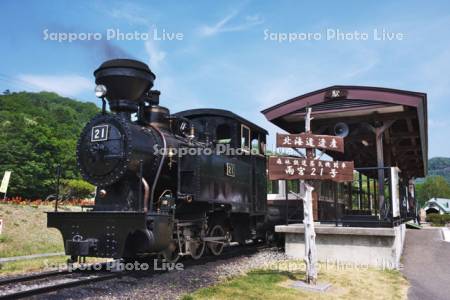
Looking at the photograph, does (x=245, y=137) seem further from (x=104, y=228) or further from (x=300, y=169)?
(x=104, y=228)

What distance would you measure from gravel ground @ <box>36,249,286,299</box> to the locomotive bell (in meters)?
3.74

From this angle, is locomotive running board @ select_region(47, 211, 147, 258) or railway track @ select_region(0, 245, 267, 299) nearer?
railway track @ select_region(0, 245, 267, 299)

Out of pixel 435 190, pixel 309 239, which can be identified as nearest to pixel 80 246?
pixel 309 239

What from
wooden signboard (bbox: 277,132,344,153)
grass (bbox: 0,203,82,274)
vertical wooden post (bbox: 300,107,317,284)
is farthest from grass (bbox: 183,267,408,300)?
grass (bbox: 0,203,82,274)

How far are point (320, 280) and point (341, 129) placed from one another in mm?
4367

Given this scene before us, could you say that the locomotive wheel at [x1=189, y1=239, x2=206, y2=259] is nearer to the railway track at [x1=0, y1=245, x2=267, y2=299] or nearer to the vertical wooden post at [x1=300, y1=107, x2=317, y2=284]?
the railway track at [x1=0, y1=245, x2=267, y2=299]

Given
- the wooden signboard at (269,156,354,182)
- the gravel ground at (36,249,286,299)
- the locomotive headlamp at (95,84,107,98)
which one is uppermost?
the locomotive headlamp at (95,84,107,98)

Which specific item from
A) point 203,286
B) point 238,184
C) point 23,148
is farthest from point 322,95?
point 23,148

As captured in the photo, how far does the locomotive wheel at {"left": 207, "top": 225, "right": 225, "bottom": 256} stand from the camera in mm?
9255

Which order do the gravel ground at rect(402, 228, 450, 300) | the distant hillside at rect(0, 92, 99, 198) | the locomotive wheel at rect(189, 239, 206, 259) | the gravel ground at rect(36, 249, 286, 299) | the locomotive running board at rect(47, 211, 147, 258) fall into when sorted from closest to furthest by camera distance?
the gravel ground at rect(36, 249, 286, 299)
the gravel ground at rect(402, 228, 450, 300)
the locomotive running board at rect(47, 211, 147, 258)
the locomotive wheel at rect(189, 239, 206, 259)
the distant hillside at rect(0, 92, 99, 198)

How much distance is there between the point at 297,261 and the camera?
8820 mm

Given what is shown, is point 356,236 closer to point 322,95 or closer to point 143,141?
point 322,95

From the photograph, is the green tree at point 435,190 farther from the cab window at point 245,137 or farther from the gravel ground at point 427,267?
the cab window at point 245,137

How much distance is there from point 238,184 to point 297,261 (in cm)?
235
